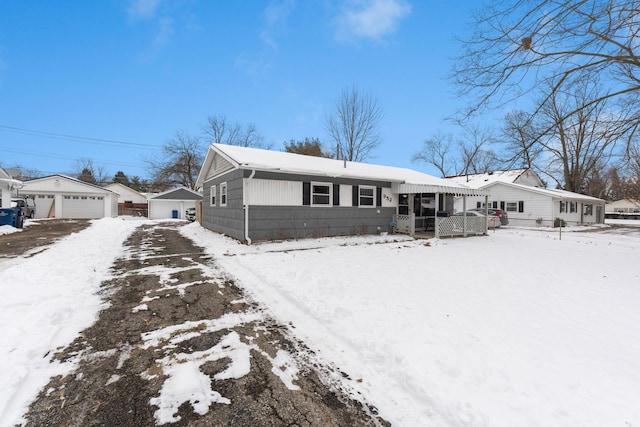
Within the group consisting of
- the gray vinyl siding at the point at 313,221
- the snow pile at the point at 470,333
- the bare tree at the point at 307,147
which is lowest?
the snow pile at the point at 470,333

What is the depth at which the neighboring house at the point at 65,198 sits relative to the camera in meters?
23.6

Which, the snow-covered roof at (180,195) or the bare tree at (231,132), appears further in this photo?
the bare tree at (231,132)

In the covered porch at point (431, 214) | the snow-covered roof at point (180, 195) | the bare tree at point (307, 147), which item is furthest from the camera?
the bare tree at point (307, 147)

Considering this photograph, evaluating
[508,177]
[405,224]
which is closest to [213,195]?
[405,224]

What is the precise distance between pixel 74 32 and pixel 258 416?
2182 centimetres

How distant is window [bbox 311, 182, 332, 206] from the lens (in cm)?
1162

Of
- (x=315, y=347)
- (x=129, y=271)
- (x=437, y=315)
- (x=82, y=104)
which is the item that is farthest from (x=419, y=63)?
(x=82, y=104)

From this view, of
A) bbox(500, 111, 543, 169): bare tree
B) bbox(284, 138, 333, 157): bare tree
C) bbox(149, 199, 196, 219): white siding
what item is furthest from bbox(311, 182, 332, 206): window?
bbox(149, 199, 196, 219): white siding

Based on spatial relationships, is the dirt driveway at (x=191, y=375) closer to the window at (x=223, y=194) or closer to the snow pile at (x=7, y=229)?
the window at (x=223, y=194)

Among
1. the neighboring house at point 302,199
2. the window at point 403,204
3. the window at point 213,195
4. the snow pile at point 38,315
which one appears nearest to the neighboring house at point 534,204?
the neighboring house at point 302,199

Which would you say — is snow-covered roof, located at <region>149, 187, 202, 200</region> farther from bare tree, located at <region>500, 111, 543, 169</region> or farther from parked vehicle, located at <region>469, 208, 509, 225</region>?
bare tree, located at <region>500, 111, 543, 169</region>

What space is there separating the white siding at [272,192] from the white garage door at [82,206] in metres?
23.9

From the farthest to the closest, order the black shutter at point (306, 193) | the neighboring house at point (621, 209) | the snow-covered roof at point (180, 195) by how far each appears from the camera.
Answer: the neighboring house at point (621, 209) → the snow-covered roof at point (180, 195) → the black shutter at point (306, 193)

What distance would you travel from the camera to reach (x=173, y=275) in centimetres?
581
